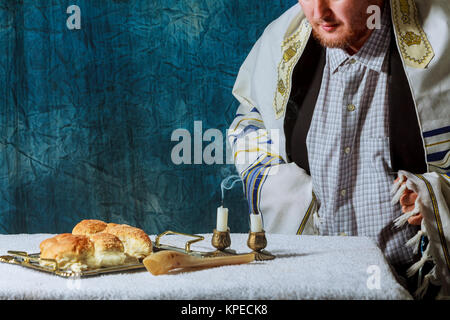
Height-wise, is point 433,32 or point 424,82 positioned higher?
point 433,32

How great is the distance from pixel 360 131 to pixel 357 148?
0.06 m

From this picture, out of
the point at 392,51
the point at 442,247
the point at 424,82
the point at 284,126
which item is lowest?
the point at 442,247

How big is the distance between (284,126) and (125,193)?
2.93 ft

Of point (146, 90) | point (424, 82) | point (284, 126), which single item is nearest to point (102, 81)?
point (146, 90)

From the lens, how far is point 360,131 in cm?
177

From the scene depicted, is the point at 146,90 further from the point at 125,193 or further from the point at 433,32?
the point at 433,32

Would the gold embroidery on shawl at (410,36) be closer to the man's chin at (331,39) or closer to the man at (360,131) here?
the man at (360,131)

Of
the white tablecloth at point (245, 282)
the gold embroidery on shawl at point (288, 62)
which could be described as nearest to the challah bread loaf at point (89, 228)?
the white tablecloth at point (245, 282)

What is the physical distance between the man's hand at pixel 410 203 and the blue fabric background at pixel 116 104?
1010mm

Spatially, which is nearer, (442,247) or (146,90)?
(442,247)

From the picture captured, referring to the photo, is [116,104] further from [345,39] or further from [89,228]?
[89,228]

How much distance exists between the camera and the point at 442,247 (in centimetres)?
149

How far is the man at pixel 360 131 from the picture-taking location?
1.64 meters

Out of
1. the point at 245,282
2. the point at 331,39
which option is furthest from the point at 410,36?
the point at 245,282
